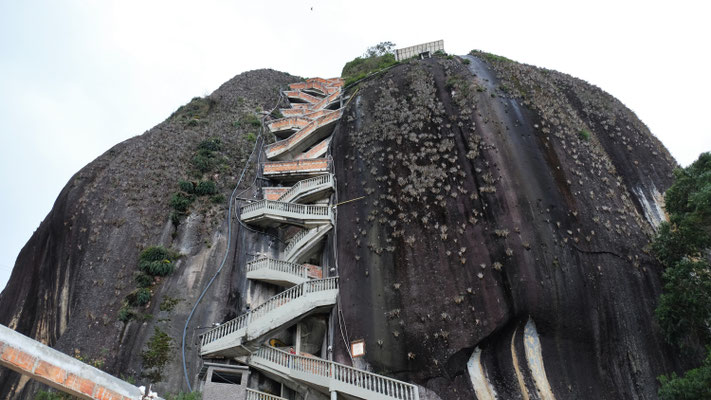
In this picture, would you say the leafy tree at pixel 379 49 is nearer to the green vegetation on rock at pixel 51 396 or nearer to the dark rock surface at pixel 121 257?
the dark rock surface at pixel 121 257

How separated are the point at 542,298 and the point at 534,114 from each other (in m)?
11.1

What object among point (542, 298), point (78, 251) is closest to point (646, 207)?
point (542, 298)

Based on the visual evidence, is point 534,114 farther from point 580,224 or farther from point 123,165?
point 123,165

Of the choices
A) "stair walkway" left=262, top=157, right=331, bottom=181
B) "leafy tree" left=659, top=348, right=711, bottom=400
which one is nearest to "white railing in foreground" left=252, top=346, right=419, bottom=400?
"leafy tree" left=659, top=348, right=711, bottom=400

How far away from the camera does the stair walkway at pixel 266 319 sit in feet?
56.5

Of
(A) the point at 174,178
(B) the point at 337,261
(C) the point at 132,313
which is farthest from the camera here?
(A) the point at 174,178

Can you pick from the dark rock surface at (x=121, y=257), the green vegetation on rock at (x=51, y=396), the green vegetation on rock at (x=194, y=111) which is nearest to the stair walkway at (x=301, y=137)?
the dark rock surface at (x=121, y=257)

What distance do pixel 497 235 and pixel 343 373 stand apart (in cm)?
811

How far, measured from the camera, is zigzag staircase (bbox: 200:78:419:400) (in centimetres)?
1593

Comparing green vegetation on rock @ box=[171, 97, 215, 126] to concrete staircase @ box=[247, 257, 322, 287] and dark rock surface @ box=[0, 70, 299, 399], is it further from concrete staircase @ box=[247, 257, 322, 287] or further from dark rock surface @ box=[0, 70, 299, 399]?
concrete staircase @ box=[247, 257, 322, 287]

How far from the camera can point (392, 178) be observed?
22.0 meters

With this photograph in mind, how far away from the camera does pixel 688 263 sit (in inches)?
624

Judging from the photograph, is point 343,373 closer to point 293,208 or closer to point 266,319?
point 266,319

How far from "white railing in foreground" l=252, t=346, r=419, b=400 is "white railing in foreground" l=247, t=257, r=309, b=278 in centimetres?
411
